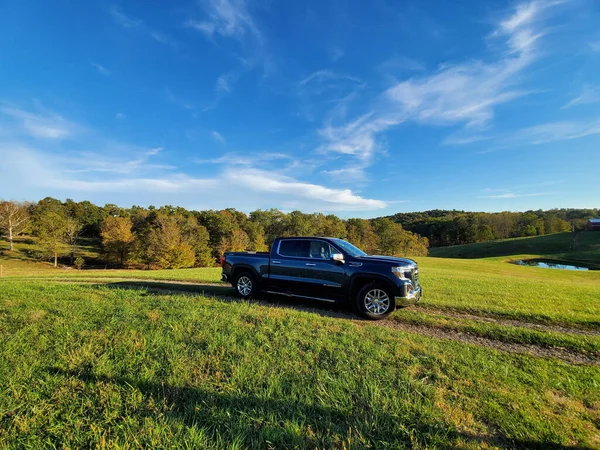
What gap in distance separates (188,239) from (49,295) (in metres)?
42.2

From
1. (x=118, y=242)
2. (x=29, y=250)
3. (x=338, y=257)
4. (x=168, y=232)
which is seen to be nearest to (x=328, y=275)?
(x=338, y=257)

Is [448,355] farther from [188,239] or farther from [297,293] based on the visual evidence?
[188,239]

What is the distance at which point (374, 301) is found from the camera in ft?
22.3

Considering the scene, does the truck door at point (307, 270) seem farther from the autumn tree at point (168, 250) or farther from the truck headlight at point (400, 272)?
the autumn tree at point (168, 250)

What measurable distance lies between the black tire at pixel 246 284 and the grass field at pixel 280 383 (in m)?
2.37

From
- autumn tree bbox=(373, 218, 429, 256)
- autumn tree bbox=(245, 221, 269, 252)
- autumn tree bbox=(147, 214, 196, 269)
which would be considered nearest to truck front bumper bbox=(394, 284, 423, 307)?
autumn tree bbox=(147, 214, 196, 269)

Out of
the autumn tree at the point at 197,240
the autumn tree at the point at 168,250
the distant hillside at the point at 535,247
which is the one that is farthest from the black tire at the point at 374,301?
the distant hillside at the point at 535,247

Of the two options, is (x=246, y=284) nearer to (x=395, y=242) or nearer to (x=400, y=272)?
(x=400, y=272)

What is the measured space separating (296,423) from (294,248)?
19.0 ft

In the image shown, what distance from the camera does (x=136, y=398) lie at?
9.42 feet

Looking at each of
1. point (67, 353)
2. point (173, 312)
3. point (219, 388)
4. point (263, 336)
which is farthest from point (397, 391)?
point (173, 312)

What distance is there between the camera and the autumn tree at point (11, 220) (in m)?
50.2

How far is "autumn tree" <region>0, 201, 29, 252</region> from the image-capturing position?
165 ft

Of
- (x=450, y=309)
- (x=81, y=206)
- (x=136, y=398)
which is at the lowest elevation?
(x=450, y=309)
